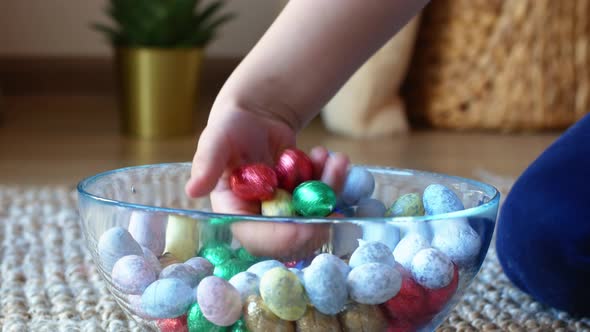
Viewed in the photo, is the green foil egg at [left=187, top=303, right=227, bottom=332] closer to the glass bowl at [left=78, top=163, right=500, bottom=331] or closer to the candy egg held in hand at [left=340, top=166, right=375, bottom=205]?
Result: the glass bowl at [left=78, top=163, right=500, bottom=331]

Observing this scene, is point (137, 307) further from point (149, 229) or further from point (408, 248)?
point (408, 248)

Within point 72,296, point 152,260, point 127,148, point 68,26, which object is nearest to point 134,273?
point 152,260

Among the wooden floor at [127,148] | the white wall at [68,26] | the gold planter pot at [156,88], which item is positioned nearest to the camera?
the wooden floor at [127,148]

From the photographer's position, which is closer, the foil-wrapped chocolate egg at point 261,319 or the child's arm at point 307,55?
the foil-wrapped chocolate egg at point 261,319

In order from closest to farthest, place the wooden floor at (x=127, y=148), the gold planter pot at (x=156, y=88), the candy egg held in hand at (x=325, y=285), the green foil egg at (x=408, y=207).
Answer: the candy egg held in hand at (x=325, y=285) < the green foil egg at (x=408, y=207) < the wooden floor at (x=127, y=148) < the gold planter pot at (x=156, y=88)

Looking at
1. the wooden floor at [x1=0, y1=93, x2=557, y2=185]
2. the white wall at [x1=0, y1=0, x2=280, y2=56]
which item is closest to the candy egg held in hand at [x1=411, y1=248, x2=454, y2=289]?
the wooden floor at [x1=0, y1=93, x2=557, y2=185]

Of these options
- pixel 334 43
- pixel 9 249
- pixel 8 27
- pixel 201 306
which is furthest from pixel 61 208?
pixel 8 27

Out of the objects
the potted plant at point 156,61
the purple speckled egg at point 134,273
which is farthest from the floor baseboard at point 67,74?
the purple speckled egg at point 134,273

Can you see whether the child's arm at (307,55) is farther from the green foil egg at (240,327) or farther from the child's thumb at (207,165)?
the green foil egg at (240,327)
